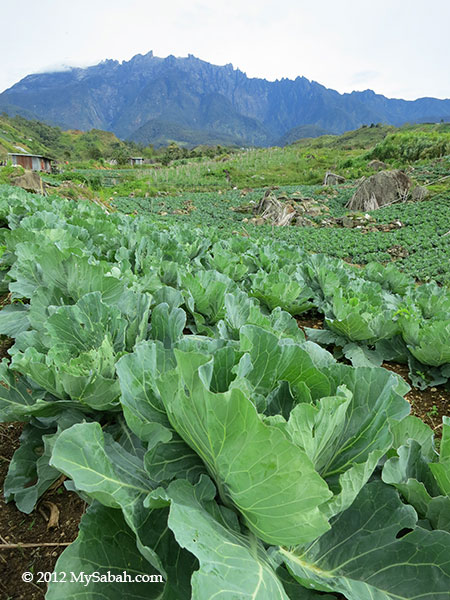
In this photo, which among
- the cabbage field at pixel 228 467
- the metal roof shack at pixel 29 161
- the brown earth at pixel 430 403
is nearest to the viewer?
the cabbage field at pixel 228 467

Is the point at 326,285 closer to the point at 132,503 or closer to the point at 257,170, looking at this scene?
the point at 132,503

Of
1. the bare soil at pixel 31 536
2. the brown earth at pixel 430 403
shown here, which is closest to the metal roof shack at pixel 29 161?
the brown earth at pixel 430 403

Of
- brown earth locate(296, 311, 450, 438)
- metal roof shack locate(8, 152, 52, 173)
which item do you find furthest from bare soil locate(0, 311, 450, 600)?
metal roof shack locate(8, 152, 52, 173)

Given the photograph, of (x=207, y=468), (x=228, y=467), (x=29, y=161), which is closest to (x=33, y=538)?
(x=207, y=468)

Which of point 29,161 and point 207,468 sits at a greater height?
point 29,161

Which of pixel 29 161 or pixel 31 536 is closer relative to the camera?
pixel 31 536

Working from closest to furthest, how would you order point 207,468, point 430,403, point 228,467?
point 228,467 < point 207,468 < point 430,403

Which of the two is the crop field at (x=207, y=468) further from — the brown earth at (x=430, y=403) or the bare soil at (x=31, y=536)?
the brown earth at (x=430, y=403)

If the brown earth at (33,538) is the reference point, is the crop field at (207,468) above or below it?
above

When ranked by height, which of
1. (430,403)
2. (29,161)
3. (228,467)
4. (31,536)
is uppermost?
(29,161)

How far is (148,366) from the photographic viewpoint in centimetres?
123

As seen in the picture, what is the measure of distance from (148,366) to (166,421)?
20 centimetres

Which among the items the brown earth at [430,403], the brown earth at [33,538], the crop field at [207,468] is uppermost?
the crop field at [207,468]

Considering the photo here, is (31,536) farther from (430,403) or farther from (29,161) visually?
(29,161)
